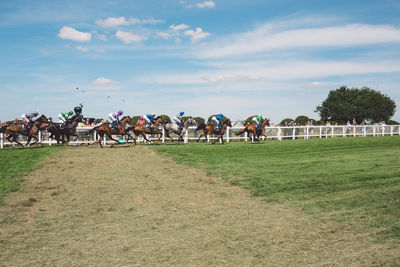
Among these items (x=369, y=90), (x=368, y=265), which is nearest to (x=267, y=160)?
(x=368, y=265)

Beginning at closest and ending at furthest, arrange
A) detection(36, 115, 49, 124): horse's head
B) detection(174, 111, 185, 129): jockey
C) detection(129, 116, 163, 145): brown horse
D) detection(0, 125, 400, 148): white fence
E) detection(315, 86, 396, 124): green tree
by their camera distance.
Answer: detection(36, 115, 49, 124): horse's head, detection(129, 116, 163, 145): brown horse, detection(174, 111, 185, 129): jockey, detection(0, 125, 400, 148): white fence, detection(315, 86, 396, 124): green tree

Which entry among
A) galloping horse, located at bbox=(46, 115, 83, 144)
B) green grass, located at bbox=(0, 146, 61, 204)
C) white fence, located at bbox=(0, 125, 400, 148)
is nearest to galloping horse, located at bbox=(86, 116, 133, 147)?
galloping horse, located at bbox=(46, 115, 83, 144)

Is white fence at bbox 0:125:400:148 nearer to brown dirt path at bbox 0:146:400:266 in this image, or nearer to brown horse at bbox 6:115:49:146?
brown horse at bbox 6:115:49:146

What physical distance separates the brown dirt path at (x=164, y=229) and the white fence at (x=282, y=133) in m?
14.2

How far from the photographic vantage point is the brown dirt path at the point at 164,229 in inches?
191

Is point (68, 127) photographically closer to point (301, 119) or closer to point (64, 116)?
point (64, 116)

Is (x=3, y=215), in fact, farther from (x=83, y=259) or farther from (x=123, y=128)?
(x=123, y=128)

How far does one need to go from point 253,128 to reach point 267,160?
962 cm

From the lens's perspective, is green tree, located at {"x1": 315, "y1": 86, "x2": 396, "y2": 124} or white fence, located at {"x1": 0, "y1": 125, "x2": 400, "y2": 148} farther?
green tree, located at {"x1": 315, "y1": 86, "x2": 396, "y2": 124}

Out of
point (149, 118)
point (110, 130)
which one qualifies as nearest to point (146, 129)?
point (149, 118)

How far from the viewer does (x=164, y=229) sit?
634cm

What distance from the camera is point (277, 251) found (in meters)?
4.97

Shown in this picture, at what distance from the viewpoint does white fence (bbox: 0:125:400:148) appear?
24391mm

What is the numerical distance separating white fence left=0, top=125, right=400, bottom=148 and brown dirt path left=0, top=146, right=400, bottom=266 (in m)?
14.2
